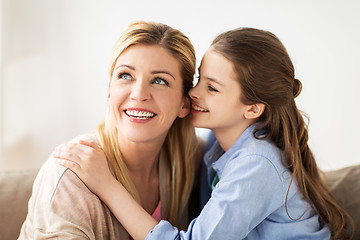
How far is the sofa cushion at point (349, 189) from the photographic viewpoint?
1.95 metres

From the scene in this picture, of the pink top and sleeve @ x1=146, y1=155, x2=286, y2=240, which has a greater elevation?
sleeve @ x1=146, y1=155, x2=286, y2=240

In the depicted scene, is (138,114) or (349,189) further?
(349,189)

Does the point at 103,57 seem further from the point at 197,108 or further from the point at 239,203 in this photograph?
the point at 239,203

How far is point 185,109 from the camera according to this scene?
180 centimetres

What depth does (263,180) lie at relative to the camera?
149cm

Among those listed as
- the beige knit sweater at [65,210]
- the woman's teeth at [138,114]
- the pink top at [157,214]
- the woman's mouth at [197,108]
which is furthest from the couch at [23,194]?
the woman's mouth at [197,108]

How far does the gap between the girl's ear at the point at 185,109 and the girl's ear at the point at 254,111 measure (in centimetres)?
26

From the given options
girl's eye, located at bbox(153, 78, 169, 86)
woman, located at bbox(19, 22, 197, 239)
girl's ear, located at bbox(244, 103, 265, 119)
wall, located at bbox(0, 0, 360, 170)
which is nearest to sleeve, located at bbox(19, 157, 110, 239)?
woman, located at bbox(19, 22, 197, 239)

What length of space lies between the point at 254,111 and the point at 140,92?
468mm

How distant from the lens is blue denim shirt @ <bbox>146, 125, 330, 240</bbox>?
1.45 metres

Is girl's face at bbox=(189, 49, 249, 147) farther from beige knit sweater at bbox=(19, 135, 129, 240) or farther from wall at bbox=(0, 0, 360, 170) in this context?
wall at bbox=(0, 0, 360, 170)

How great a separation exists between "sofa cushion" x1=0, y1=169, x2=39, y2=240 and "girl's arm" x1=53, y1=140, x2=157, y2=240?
47 centimetres

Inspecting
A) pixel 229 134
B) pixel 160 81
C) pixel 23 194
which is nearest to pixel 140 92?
pixel 160 81

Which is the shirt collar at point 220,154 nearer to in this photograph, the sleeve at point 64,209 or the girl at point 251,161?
the girl at point 251,161
